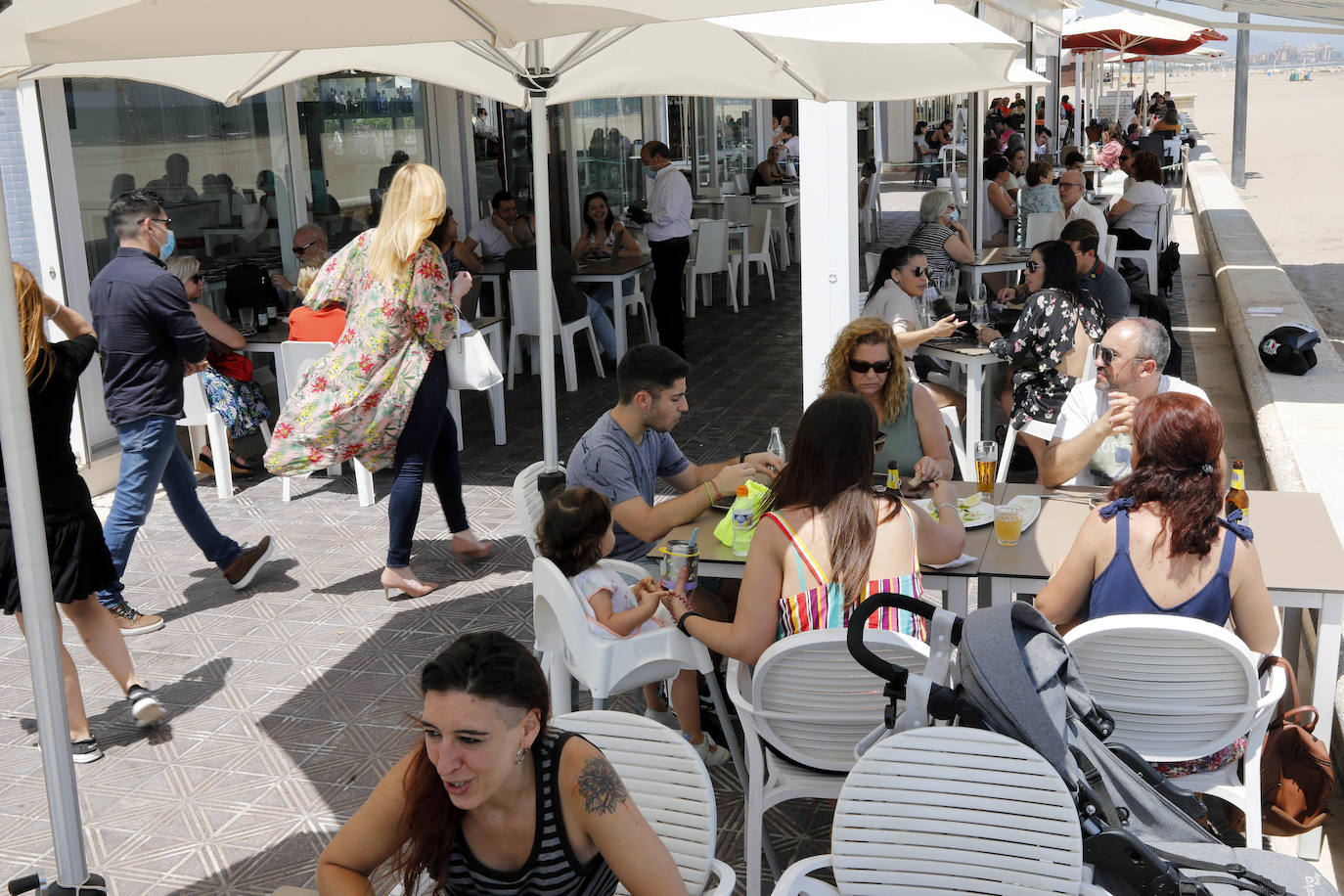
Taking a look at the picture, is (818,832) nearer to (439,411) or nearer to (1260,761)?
(1260,761)

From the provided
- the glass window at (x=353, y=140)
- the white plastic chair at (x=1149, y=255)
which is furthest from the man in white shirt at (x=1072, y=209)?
the glass window at (x=353, y=140)

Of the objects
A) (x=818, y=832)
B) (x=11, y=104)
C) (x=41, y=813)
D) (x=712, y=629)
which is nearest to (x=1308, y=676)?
(x=818, y=832)

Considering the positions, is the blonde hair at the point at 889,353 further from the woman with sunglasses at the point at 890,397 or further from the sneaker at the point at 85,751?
the sneaker at the point at 85,751

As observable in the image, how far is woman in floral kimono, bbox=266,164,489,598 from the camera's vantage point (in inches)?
195

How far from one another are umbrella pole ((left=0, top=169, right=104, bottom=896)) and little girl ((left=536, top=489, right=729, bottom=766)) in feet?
4.18

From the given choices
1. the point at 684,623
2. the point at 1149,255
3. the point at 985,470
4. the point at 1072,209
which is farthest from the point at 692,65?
the point at 1149,255

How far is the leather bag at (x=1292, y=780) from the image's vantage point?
2926mm

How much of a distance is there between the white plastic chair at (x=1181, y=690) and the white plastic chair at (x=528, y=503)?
1603mm

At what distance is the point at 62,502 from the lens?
381 cm

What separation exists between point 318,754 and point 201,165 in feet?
15.8

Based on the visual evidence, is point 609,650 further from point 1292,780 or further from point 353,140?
point 353,140

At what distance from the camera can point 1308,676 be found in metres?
4.26

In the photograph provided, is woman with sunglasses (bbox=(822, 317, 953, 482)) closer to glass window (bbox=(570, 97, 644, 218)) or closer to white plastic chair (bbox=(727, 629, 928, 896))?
white plastic chair (bbox=(727, 629, 928, 896))

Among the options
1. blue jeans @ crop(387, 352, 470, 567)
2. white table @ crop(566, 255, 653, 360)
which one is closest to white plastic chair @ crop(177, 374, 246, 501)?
blue jeans @ crop(387, 352, 470, 567)
